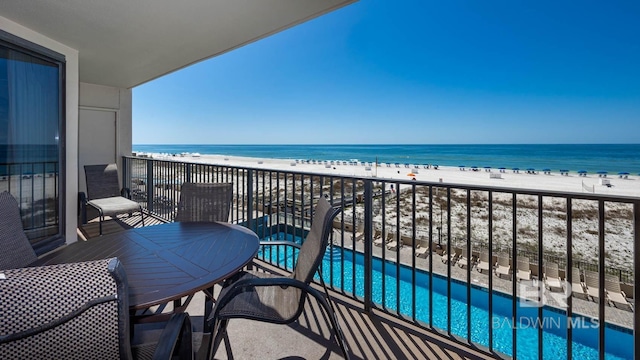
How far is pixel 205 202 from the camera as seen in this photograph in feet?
8.77

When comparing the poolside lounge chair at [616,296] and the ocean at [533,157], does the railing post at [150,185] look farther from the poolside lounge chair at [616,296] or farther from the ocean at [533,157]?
the ocean at [533,157]

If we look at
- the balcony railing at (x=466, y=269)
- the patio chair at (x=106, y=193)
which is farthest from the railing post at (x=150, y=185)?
the patio chair at (x=106, y=193)

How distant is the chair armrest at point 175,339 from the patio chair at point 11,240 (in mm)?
984

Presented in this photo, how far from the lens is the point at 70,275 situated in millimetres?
629

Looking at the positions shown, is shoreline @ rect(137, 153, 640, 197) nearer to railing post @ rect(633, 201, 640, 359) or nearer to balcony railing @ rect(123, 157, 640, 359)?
balcony railing @ rect(123, 157, 640, 359)

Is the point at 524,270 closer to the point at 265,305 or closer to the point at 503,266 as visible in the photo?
the point at 503,266

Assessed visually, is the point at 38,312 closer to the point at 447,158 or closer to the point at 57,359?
the point at 57,359

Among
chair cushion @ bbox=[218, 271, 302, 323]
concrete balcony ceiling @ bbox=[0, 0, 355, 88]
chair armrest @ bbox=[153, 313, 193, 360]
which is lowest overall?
chair cushion @ bbox=[218, 271, 302, 323]

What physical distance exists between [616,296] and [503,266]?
192 centimetres

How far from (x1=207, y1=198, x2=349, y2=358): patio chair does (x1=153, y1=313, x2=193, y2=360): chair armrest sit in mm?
192

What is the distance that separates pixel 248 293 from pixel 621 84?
34.5m

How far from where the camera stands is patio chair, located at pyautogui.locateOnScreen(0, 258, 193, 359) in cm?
59

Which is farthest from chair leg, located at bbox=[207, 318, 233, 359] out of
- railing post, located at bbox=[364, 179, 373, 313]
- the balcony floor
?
railing post, located at bbox=[364, 179, 373, 313]

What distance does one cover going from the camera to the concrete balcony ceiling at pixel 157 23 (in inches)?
102
